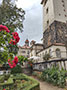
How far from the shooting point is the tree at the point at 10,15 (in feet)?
38.4

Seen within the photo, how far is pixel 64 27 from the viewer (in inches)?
960

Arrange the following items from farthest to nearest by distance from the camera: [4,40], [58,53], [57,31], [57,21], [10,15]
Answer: [57,21], [57,31], [58,53], [10,15], [4,40]

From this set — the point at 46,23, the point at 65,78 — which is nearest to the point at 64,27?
the point at 46,23

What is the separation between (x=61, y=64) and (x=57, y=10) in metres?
23.5

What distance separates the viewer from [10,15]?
1304 centimetres

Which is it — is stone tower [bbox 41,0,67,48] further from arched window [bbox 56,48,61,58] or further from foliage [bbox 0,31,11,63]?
foliage [bbox 0,31,11,63]

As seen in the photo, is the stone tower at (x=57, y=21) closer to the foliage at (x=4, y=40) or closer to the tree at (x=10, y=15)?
the tree at (x=10, y=15)

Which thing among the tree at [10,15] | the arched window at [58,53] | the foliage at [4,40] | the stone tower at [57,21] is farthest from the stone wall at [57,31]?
the foliage at [4,40]

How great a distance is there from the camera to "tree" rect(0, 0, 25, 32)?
11695 mm

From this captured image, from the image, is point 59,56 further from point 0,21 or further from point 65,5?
point 65,5

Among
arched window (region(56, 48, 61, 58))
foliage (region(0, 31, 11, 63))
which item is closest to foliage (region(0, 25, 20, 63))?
foliage (region(0, 31, 11, 63))

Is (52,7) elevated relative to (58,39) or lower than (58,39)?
elevated

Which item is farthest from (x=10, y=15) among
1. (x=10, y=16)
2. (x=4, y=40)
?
(x=4, y=40)

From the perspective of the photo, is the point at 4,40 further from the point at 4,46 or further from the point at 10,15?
the point at 10,15
